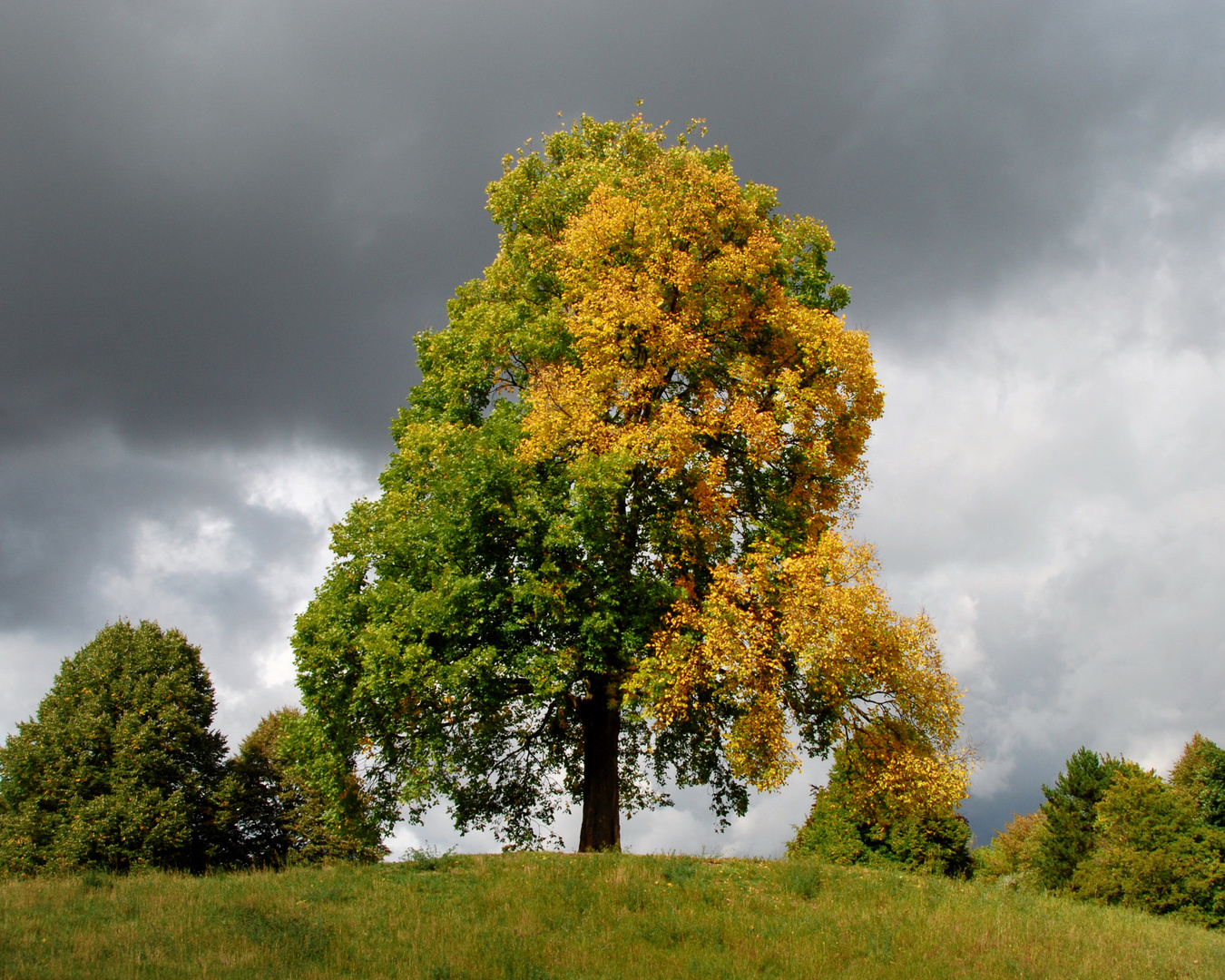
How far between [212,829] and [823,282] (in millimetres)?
33640

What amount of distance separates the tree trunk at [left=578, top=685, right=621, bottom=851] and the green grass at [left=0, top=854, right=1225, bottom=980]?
8.67 feet

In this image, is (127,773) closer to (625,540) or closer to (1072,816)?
(625,540)

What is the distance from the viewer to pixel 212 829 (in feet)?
118

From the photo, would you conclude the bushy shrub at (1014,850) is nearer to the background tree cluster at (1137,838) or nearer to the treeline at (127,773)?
the background tree cluster at (1137,838)

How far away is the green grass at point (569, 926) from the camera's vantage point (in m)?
A: 11.7

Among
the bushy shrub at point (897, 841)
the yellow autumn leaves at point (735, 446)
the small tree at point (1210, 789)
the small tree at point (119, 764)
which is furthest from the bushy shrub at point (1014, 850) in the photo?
the small tree at point (119, 764)

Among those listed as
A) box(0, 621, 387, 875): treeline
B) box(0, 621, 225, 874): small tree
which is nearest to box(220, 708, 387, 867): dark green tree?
box(0, 621, 387, 875): treeline

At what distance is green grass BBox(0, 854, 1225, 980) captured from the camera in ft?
38.4

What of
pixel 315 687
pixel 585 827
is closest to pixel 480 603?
pixel 315 687

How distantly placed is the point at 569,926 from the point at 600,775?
6.74m

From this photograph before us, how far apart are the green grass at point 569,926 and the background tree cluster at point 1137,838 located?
16.2 metres

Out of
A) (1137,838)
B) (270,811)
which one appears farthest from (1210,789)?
(270,811)

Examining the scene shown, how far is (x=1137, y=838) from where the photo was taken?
31.1m

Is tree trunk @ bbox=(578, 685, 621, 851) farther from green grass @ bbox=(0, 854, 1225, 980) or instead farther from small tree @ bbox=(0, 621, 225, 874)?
small tree @ bbox=(0, 621, 225, 874)
